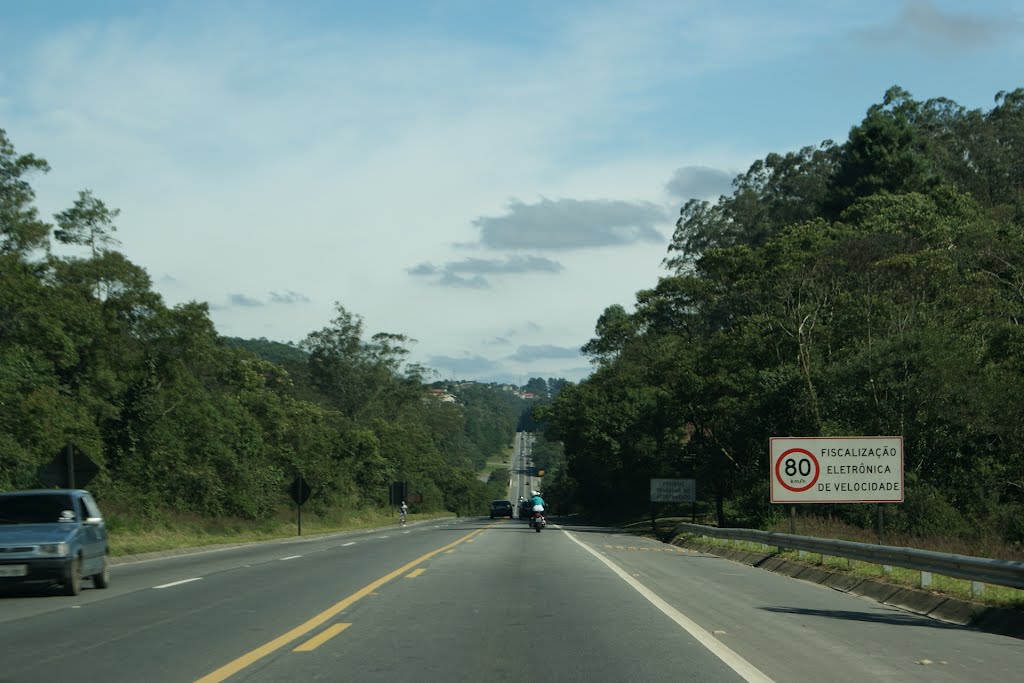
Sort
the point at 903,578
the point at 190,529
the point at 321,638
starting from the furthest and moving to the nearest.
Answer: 1. the point at 190,529
2. the point at 903,578
3. the point at 321,638

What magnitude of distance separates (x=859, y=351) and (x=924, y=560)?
29193 millimetres

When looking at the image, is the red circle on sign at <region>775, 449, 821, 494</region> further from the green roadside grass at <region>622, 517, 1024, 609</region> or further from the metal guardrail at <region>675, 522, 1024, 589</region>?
the green roadside grass at <region>622, 517, 1024, 609</region>

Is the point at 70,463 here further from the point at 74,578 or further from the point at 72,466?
the point at 74,578

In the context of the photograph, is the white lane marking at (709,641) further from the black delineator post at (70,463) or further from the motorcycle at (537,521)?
the motorcycle at (537,521)

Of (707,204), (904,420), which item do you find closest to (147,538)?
(904,420)

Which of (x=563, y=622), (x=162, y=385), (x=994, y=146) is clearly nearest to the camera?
(x=563, y=622)

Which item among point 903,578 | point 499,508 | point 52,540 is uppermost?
point 52,540

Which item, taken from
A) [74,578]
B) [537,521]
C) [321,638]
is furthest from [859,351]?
[321,638]

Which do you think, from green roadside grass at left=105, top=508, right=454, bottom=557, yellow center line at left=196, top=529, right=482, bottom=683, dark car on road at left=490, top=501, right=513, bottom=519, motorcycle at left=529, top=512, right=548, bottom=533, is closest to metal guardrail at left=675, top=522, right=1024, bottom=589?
yellow center line at left=196, top=529, right=482, bottom=683

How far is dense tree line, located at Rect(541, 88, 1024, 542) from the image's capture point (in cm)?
3588

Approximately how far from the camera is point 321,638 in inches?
432

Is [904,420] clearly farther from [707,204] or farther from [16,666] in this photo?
[707,204]

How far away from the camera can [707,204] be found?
10344 centimetres

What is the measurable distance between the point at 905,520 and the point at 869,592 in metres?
18.7
